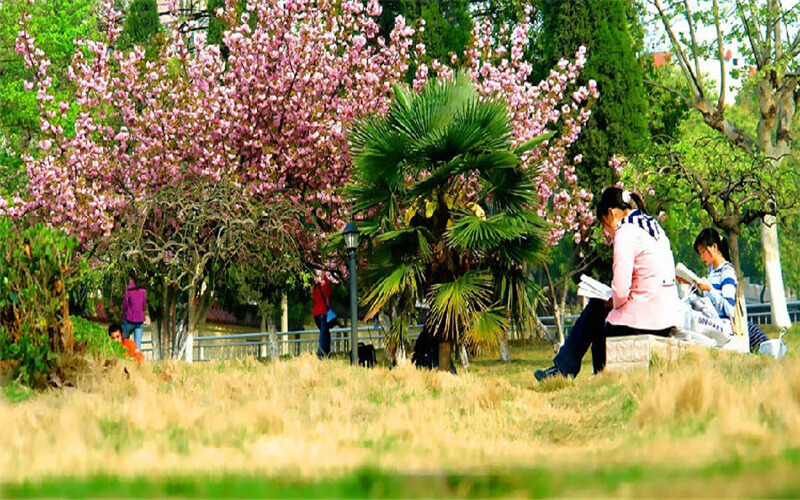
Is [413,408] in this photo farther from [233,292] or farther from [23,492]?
[233,292]

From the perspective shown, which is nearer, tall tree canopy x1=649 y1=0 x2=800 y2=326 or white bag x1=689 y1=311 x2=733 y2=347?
white bag x1=689 y1=311 x2=733 y2=347

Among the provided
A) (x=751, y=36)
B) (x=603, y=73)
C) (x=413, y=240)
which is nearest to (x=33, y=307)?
(x=413, y=240)

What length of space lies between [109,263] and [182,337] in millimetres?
4115

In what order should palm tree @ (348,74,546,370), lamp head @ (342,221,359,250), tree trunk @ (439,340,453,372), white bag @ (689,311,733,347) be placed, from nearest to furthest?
white bag @ (689,311,733,347), palm tree @ (348,74,546,370), tree trunk @ (439,340,453,372), lamp head @ (342,221,359,250)

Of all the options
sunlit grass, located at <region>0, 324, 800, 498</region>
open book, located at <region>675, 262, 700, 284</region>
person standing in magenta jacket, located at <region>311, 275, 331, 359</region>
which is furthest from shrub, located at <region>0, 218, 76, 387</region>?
person standing in magenta jacket, located at <region>311, 275, 331, 359</region>

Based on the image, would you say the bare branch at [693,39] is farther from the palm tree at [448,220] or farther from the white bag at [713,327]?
the white bag at [713,327]

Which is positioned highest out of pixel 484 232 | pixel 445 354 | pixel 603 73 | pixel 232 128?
pixel 603 73

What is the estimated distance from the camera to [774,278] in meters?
30.5

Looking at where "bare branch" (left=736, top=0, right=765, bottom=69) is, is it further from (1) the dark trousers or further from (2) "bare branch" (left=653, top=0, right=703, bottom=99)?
(1) the dark trousers

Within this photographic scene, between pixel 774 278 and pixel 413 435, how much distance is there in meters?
24.4

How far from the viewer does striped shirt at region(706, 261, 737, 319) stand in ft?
43.4

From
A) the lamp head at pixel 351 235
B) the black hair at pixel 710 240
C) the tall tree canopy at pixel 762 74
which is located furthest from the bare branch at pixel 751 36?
the black hair at pixel 710 240

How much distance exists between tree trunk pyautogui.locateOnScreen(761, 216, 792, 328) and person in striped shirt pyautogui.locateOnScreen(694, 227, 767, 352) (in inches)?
669

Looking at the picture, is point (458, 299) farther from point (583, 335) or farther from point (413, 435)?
point (413, 435)
